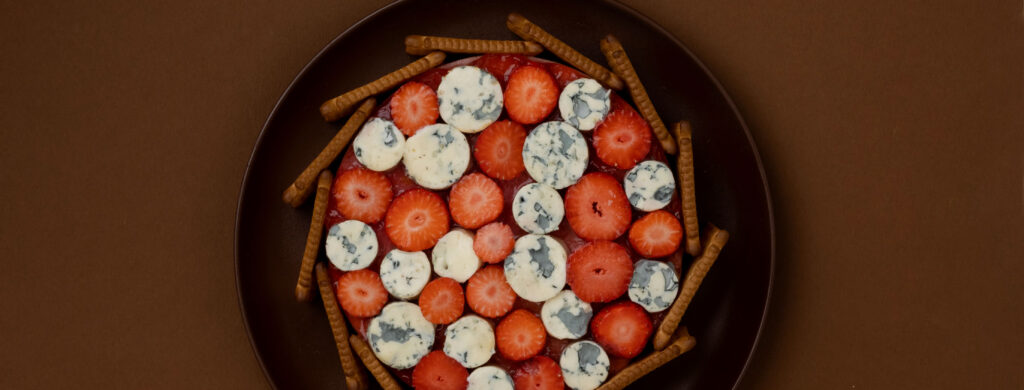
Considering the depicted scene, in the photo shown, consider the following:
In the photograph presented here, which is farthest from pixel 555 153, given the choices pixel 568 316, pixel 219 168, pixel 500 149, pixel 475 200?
pixel 219 168

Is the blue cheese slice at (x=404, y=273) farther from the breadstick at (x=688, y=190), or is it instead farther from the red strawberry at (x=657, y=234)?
the breadstick at (x=688, y=190)

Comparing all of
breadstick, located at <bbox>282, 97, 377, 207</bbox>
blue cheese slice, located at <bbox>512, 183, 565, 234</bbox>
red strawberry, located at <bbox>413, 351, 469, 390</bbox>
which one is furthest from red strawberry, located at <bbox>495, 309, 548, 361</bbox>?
breadstick, located at <bbox>282, 97, 377, 207</bbox>

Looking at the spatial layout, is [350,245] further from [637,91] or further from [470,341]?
[637,91]

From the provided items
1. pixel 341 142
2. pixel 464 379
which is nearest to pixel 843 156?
pixel 464 379

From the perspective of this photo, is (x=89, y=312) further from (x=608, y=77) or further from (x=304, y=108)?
(x=608, y=77)

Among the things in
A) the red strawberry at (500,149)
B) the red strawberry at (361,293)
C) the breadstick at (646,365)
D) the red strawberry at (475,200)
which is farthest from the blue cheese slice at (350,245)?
the breadstick at (646,365)

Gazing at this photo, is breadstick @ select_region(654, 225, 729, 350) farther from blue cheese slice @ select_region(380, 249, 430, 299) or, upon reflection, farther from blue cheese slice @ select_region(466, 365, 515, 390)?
blue cheese slice @ select_region(380, 249, 430, 299)
